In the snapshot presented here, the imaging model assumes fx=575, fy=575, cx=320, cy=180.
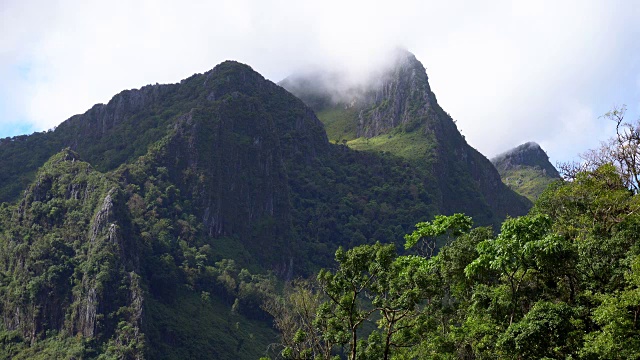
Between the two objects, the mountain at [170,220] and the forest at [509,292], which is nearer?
the forest at [509,292]

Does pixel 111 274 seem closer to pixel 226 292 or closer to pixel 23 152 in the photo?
pixel 226 292

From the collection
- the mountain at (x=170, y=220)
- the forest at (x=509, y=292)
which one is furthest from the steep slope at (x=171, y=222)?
the forest at (x=509, y=292)

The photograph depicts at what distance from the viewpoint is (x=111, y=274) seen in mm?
106750

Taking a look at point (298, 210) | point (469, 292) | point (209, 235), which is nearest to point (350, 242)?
point (298, 210)

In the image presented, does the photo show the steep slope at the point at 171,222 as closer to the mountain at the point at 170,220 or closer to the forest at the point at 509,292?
the mountain at the point at 170,220

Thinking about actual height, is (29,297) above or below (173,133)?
below

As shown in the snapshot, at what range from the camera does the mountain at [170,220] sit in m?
104

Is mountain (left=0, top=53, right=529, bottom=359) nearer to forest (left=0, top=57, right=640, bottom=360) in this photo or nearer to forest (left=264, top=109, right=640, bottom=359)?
forest (left=0, top=57, right=640, bottom=360)

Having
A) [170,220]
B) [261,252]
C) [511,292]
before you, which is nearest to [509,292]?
[511,292]

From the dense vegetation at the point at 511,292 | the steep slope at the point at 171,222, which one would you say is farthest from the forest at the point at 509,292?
the steep slope at the point at 171,222

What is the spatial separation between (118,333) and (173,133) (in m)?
70.5

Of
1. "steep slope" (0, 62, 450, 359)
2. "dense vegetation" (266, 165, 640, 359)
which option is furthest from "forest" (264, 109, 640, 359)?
"steep slope" (0, 62, 450, 359)

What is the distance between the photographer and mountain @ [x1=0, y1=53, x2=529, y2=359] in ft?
340

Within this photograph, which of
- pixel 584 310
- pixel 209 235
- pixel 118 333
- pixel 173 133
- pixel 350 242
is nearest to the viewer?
pixel 584 310
